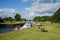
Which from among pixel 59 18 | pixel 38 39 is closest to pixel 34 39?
pixel 38 39

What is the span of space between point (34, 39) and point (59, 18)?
43314 millimetres

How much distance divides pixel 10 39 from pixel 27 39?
256 centimetres

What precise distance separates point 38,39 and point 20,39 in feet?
9.04

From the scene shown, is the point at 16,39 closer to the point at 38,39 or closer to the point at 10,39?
the point at 10,39

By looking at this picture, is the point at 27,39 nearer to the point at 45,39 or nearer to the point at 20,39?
the point at 20,39

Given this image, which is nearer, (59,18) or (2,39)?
(2,39)

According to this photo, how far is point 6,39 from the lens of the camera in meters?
21.2

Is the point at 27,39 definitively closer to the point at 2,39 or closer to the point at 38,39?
the point at 38,39

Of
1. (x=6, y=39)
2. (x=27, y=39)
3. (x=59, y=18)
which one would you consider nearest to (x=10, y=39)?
(x=6, y=39)

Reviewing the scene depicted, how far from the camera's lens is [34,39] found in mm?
21641

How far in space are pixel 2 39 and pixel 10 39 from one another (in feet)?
4.03

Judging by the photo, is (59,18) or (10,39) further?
(59,18)

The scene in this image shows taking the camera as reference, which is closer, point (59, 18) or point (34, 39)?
point (34, 39)

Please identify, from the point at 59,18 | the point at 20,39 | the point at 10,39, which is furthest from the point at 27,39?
the point at 59,18
